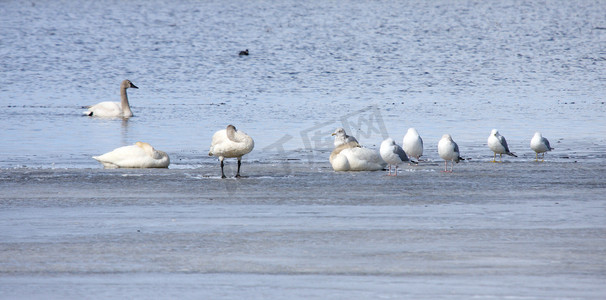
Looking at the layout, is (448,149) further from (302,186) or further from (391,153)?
(302,186)

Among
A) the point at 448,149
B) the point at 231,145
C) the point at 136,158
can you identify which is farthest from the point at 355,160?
the point at 136,158

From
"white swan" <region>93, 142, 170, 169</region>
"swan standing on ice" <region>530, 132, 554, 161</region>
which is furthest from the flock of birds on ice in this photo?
"swan standing on ice" <region>530, 132, 554, 161</region>

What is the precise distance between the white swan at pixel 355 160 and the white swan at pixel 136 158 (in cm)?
253

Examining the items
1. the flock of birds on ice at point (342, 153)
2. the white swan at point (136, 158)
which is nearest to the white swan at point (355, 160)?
the flock of birds on ice at point (342, 153)

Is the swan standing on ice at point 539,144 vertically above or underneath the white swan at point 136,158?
above

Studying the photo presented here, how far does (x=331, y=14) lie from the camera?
76.1 metres

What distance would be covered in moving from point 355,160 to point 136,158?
3178 millimetres

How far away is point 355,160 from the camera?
13.5 meters

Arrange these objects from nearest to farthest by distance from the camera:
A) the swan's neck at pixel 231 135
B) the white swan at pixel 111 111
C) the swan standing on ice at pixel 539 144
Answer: the swan's neck at pixel 231 135 < the swan standing on ice at pixel 539 144 < the white swan at pixel 111 111

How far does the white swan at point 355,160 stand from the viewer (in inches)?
529

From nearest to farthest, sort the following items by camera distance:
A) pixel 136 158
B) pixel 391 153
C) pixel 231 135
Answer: pixel 391 153 → pixel 231 135 → pixel 136 158

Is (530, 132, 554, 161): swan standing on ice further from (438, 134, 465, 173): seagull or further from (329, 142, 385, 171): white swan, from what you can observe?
(329, 142, 385, 171): white swan

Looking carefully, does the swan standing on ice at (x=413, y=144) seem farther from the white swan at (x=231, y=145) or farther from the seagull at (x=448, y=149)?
the white swan at (x=231, y=145)

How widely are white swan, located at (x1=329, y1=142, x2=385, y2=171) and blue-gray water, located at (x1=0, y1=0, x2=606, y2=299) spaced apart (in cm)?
29
